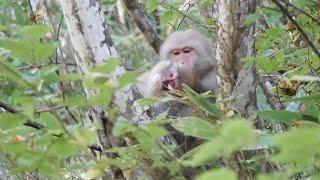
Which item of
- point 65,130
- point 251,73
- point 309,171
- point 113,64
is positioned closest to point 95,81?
point 113,64

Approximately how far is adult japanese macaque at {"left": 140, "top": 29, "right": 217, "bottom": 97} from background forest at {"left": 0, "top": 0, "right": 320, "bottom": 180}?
62 centimetres

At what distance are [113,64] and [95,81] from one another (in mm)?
58

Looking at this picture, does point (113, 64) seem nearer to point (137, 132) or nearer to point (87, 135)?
point (87, 135)

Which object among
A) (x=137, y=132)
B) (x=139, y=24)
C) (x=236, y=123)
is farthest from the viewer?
(x=139, y=24)

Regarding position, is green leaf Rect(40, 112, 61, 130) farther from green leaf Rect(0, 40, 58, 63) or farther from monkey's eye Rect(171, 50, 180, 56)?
monkey's eye Rect(171, 50, 180, 56)

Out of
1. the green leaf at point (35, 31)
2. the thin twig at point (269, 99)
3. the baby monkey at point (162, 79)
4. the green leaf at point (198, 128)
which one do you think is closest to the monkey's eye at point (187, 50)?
the baby monkey at point (162, 79)

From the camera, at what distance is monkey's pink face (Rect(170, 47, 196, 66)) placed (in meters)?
4.55

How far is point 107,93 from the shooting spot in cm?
137

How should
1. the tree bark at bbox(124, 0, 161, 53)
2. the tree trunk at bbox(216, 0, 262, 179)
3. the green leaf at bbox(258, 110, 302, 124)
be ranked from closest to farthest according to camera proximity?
the green leaf at bbox(258, 110, 302, 124) < the tree trunk at bbox(216, 0, 262, 179) < the tree bark at bbox(124, 0, 161, 53)

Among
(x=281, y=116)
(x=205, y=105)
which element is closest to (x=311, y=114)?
(x=281, y=116)

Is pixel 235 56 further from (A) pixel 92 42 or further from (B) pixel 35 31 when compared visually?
(B) pixel 35 31

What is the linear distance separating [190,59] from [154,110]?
1.93 meters

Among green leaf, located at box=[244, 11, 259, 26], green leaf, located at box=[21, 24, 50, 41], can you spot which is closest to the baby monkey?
green leaf, located at box=[244, 11, 259, 26]

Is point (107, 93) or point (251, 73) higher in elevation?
point (107, 93)
